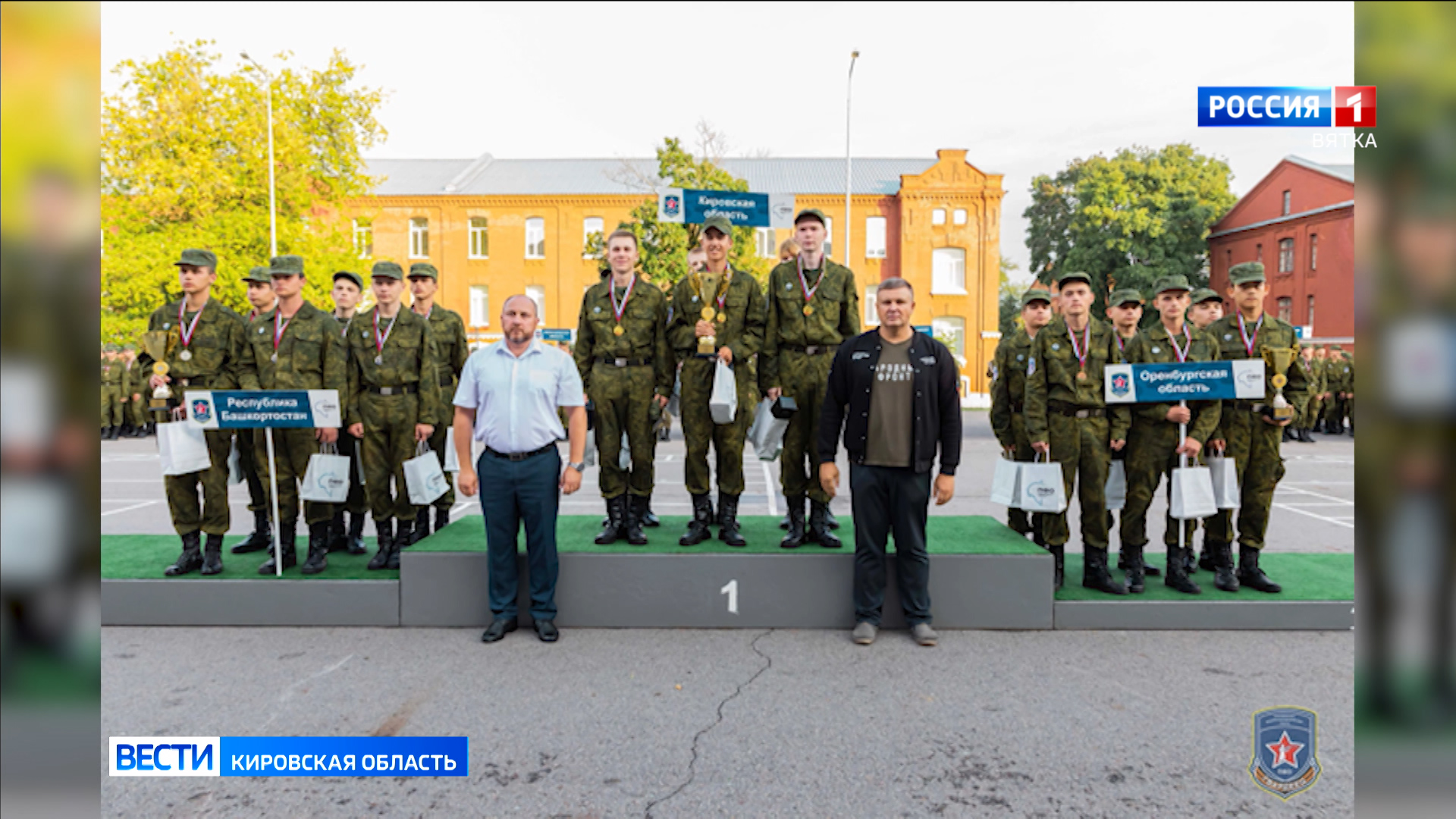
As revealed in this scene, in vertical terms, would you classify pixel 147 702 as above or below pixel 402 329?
below

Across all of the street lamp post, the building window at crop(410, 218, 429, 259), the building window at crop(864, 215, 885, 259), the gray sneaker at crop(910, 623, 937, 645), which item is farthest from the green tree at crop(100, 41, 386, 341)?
the building window at crop(864, 215, 885, 259)

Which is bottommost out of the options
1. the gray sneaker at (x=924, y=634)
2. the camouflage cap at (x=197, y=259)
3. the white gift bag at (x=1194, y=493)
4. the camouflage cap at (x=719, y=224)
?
the gray sneaker at (x=924, y=634)

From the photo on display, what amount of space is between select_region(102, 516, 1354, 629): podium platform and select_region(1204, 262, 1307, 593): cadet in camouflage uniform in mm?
415

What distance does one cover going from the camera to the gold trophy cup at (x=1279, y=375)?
595 cm

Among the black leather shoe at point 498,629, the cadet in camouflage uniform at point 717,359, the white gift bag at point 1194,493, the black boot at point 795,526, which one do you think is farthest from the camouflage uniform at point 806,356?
the white gift bag at point 1194,493

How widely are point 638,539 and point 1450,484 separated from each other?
220 inches

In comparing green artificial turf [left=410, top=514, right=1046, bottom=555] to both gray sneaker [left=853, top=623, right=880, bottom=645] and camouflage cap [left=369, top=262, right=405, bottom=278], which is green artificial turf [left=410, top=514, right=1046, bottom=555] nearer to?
gray sneaker [left=853, top=623, right=880, bottom=645]

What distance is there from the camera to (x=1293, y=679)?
4746 millimetres

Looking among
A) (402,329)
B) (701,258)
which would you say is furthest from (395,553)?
(701,258)

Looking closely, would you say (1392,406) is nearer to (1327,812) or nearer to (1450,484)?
(1450,484)

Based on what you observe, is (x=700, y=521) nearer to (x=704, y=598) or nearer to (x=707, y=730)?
(x=704, y=598)

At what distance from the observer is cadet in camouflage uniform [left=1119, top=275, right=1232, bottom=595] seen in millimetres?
6020

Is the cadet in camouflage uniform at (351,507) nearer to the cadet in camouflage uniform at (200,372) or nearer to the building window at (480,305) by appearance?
the cadet in camouflage uniform at (200,372)

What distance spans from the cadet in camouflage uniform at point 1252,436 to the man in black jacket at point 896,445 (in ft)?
7.45
